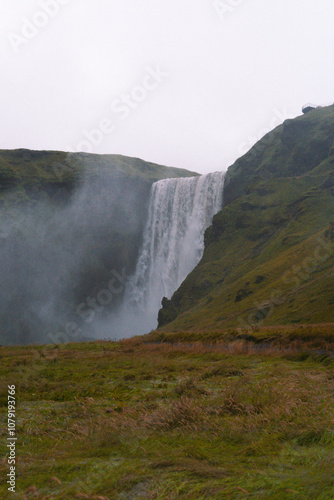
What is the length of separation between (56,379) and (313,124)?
122646 mm

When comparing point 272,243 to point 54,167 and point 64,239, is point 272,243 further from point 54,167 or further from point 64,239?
point 54,167

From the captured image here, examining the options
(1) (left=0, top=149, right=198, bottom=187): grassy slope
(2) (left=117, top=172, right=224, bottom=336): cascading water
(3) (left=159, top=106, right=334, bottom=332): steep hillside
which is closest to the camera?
(3) (left=159, top=106, right=334, bottom=332): steep hillside

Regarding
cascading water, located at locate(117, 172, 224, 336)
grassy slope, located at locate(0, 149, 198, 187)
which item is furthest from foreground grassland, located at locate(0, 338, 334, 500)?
grassy slope, located at locate(0, 149, 198, 187)

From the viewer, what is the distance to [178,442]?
654 cm

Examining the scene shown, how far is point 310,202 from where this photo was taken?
81.5 metres

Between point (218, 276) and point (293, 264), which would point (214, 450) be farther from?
point (218, 276)

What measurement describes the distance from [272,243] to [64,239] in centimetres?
6690

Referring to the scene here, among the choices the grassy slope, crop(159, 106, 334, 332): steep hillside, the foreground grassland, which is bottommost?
the foreground grassland

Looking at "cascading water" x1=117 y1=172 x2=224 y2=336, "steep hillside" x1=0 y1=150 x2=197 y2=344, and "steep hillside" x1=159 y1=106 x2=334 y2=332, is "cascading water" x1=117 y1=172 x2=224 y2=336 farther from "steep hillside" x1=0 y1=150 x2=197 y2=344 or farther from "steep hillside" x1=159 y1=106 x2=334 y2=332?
"steep hillside" x1=0 y1=150 x2=197 y2=344

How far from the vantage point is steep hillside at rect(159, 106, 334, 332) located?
163 feet

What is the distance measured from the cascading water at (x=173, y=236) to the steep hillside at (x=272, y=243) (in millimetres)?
5847

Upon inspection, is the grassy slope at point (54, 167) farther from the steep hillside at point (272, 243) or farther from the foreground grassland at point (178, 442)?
the foreground grassland at point (178, 442)

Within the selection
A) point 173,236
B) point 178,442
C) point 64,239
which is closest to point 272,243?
point 173,236

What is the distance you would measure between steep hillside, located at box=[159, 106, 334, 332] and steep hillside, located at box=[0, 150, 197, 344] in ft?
104
